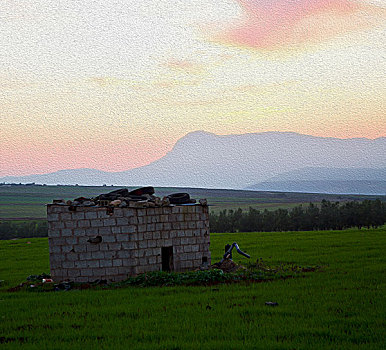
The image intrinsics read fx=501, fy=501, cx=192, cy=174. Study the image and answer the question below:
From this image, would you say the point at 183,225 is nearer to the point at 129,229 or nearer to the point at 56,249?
the point at 129,229

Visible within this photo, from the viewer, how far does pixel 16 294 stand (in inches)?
734

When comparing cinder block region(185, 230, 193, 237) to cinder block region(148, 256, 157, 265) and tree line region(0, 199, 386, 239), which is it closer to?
cinder block region(148, 256, 157, 265)

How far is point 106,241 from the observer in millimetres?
20703

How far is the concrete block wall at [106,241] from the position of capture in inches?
812

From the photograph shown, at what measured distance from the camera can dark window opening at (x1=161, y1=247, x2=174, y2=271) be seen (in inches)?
872

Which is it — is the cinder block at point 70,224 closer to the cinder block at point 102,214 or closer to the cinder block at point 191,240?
the cinder block at point 102,214

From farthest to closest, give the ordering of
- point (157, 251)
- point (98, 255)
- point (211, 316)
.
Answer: point (157, 251), point (98, 255), point (211, 316)

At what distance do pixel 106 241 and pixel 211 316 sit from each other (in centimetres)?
833

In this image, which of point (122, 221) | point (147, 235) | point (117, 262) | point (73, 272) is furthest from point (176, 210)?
point (73, 272)

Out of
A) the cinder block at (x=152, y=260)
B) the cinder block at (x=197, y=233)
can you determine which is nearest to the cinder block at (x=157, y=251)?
the cinder block at (x=152, y=260)

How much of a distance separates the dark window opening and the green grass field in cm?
357

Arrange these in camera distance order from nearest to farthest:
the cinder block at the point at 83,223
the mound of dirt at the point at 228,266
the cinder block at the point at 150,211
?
the cinder block at the point at 83,223, the cinder block at the point at 150,211, the mound of dirt at the point at 228,266

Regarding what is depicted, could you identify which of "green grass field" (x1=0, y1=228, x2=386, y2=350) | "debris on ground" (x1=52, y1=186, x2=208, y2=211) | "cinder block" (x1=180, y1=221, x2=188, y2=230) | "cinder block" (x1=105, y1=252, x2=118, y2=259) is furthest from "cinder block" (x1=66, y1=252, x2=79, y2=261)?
"cinder block" (x1=180, y1=221, x2=188, y2=230)

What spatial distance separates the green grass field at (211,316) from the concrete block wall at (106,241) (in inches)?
81.2
